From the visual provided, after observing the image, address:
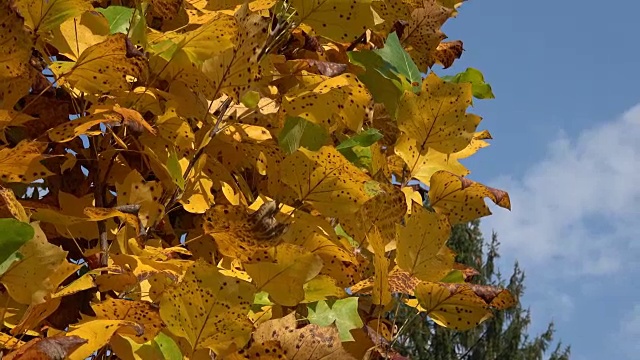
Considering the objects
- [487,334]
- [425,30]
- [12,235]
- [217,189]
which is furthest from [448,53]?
[487,334]

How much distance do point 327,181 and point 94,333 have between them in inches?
12.1

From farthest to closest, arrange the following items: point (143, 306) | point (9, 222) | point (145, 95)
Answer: point (145, 95)
point (143, 306)
point (9, 222)

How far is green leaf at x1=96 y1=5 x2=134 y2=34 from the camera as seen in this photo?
97cm

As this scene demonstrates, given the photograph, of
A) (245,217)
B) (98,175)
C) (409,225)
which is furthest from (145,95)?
(409,225)

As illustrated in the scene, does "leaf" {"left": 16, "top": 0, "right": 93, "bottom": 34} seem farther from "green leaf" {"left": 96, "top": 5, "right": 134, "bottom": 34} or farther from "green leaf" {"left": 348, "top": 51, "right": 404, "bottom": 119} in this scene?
"green leaf" {"left": 348, "top": 51, "right": 404, "bottom": 119}

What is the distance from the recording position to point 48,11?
2.86 ft

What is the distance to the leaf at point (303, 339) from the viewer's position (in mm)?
791

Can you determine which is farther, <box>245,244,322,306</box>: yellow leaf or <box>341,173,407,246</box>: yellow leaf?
<box>341,173,407,246</box>: yellow leaf

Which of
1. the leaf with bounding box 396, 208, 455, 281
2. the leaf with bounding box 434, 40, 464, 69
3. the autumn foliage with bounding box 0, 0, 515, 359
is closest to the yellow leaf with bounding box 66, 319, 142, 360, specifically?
the autumn foliage with bounding box 0, 0, 515, 359

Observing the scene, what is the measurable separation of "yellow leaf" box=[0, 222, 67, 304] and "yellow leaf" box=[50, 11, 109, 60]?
0.81ft

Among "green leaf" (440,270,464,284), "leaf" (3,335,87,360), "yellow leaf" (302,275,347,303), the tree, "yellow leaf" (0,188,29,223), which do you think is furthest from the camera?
the tree

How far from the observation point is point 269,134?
102 centimetres

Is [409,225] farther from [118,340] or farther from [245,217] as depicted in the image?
[118,340]

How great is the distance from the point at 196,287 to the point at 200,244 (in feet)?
0.92
